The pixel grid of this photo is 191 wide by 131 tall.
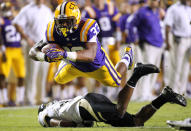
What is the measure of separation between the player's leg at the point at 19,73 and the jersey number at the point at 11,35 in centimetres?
22

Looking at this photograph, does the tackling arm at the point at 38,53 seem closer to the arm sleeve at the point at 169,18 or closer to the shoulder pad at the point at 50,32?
the shoulder pad at the point at 50,32

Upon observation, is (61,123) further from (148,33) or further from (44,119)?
(148,33)

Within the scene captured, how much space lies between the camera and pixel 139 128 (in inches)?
196

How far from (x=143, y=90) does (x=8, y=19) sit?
3177mm

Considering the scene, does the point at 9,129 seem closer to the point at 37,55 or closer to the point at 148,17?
the point at 37,55

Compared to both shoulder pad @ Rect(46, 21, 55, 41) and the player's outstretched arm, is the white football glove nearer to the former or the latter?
the player's outstretched arm

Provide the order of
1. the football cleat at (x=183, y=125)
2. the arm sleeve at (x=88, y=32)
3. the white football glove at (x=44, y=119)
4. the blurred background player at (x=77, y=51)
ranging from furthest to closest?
the arm sleeve at (x=88, y=32) < the white football glove at (x=44, y=119) < the blurred background player at (x=77, y=51) < the football cleat at (x=183, y=125)

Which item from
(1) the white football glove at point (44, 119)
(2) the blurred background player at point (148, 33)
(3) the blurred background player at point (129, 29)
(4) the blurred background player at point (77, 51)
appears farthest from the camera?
(3) the blurred background player at point (129, 29)


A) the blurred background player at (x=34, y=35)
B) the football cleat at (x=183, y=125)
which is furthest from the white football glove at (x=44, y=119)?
the blurred background player at (x=34, y=35)

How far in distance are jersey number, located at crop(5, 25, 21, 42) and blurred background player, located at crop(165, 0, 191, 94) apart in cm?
308

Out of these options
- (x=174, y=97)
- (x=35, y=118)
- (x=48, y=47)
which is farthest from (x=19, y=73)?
(x=174, y=97)

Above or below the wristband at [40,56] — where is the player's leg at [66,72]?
below

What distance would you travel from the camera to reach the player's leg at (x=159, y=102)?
200 inches

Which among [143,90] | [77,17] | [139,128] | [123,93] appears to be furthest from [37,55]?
[143,90]
